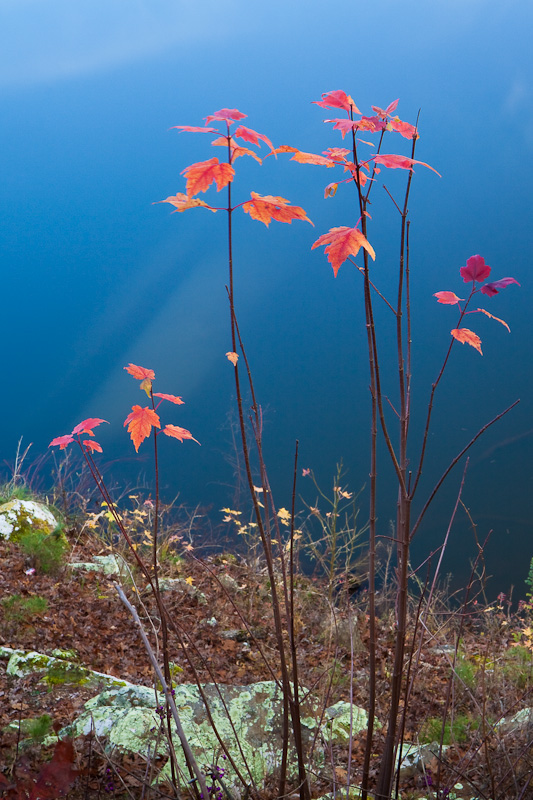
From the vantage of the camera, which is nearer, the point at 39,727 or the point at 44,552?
the point at 39,727

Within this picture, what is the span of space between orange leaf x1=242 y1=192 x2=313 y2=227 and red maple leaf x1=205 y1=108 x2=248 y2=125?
0.15 metres

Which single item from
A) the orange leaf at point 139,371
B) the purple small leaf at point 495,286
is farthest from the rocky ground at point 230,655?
the purple small leaf at point 495,286

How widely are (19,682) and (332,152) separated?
2.88 metres

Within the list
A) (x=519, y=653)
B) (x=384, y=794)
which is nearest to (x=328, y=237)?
(x=384, y=794)

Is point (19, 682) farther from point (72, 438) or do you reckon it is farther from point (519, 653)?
point (519, 653)

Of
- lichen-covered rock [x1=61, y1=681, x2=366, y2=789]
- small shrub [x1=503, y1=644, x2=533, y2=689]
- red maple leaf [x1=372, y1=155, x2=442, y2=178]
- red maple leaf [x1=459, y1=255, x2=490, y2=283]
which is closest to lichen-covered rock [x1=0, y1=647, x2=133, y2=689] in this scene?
lichen-covered rock [x1=61, y1=681, x2=366, y2=789]

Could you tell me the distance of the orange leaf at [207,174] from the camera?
1123 mm

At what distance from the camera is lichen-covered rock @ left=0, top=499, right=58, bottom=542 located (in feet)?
17.5

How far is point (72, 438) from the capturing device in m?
1.33

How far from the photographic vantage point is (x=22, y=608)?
13.0 ft

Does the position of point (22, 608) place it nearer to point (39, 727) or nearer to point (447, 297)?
point (39, 727)

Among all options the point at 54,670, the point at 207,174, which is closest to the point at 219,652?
the point at 54,670

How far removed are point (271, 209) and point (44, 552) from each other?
4.34 meters

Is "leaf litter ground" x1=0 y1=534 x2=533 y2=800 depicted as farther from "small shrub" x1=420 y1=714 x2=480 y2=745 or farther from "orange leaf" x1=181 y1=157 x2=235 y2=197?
"orange leaf" x1=181 y1=157 x2=235 y2=197
